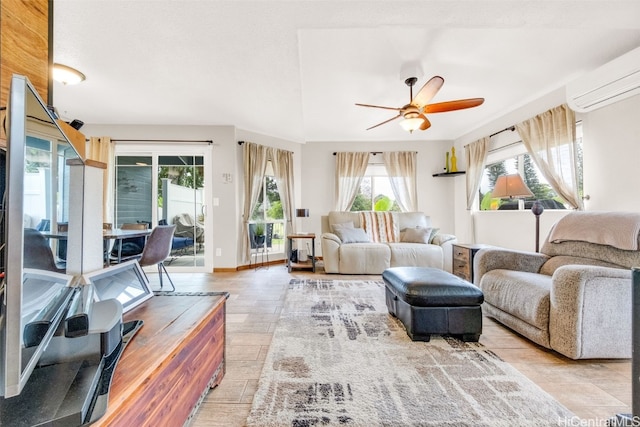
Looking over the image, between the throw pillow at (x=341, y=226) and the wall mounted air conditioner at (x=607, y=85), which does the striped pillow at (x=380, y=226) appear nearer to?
the throw pillow at (x=341, y=226)

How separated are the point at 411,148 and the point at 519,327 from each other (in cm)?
391

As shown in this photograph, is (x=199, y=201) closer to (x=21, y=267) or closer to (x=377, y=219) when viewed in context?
(x=377, y=219)

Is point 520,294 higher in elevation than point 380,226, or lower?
lower

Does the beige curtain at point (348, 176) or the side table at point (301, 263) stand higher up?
the beige curtain at point (348, 176)

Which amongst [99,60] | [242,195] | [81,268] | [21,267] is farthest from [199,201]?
[21,267]

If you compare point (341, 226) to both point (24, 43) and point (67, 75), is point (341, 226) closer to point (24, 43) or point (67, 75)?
point (67, 75)

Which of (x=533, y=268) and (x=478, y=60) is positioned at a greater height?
(x=478, y=60)

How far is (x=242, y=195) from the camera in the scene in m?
4.42

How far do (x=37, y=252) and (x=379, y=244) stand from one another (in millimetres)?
3912

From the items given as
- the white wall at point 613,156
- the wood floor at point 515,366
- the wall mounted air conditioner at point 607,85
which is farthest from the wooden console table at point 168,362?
the wall mounted air conditioner at point 607,85

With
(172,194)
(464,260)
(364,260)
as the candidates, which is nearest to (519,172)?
(464,260)

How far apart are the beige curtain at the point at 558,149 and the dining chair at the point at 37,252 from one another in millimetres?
4029

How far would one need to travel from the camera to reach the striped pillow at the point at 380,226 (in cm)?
450

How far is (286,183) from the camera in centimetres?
488
